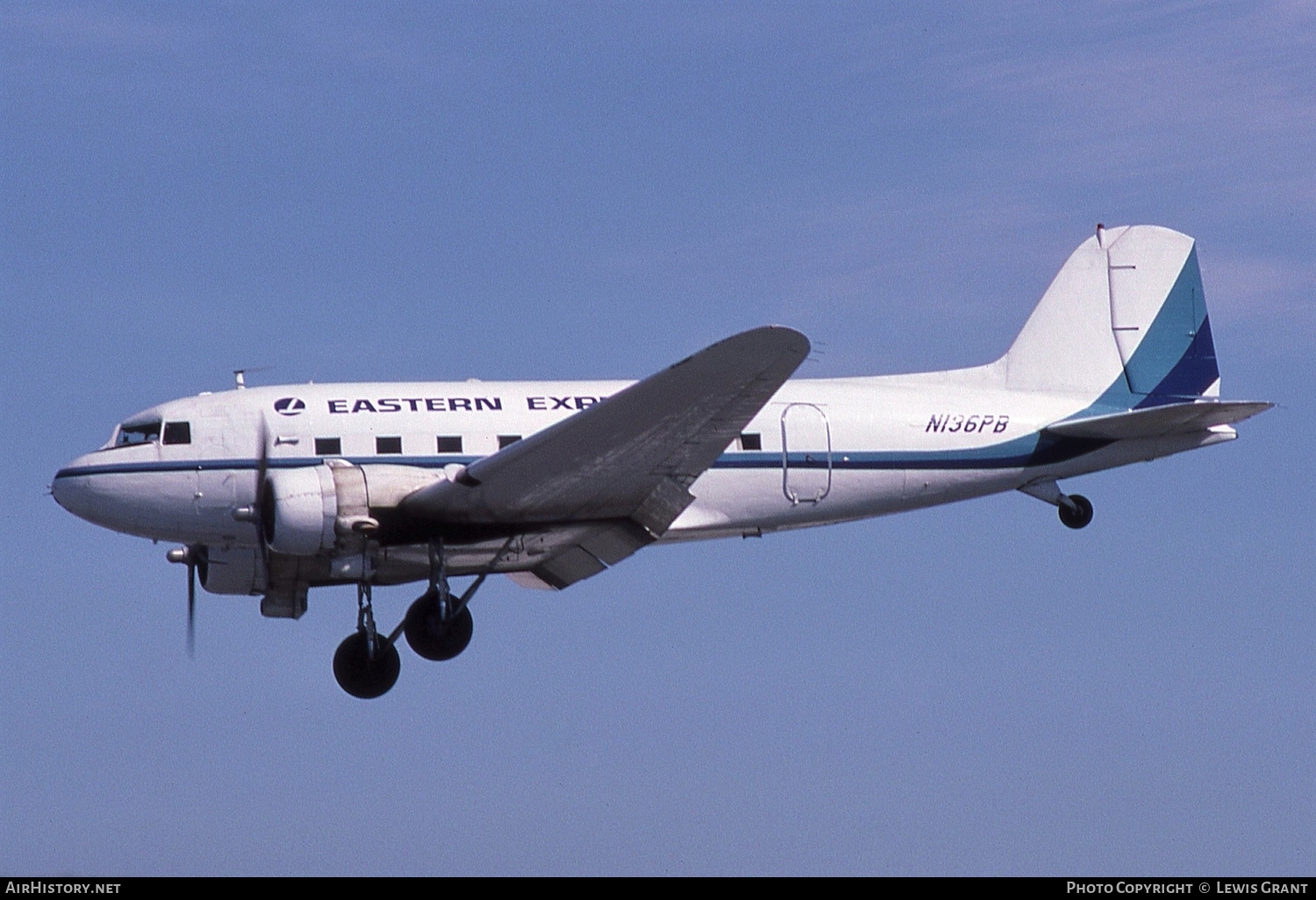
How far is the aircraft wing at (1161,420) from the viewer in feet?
82.5

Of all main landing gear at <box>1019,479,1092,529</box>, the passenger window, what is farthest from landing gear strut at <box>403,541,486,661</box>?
main landing gear at <box>1019,479,1092,529</box>

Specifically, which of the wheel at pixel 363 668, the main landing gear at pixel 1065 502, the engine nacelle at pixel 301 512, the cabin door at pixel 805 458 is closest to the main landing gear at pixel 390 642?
the wheel at pixel 363 668

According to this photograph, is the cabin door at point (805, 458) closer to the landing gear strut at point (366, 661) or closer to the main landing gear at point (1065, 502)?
the main landing gear at point (1065, 502)

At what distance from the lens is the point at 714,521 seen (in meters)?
24.4

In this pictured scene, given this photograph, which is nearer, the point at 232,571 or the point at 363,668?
the point at 363,668

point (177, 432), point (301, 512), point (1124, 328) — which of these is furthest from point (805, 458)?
point (177, 432)

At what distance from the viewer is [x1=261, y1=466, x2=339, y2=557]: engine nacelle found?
69.8 feet

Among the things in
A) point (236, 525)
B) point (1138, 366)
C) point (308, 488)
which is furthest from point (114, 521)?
point (1138, 366)

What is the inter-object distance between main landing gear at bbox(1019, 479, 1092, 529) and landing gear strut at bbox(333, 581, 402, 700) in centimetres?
846

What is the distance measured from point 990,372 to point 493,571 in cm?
733

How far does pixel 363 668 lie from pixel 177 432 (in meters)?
3.54

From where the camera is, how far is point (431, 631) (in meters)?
22.9

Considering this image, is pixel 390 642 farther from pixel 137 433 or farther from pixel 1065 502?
pixel 1065 502

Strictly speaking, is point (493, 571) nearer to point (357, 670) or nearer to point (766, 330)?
point (357, 670)
